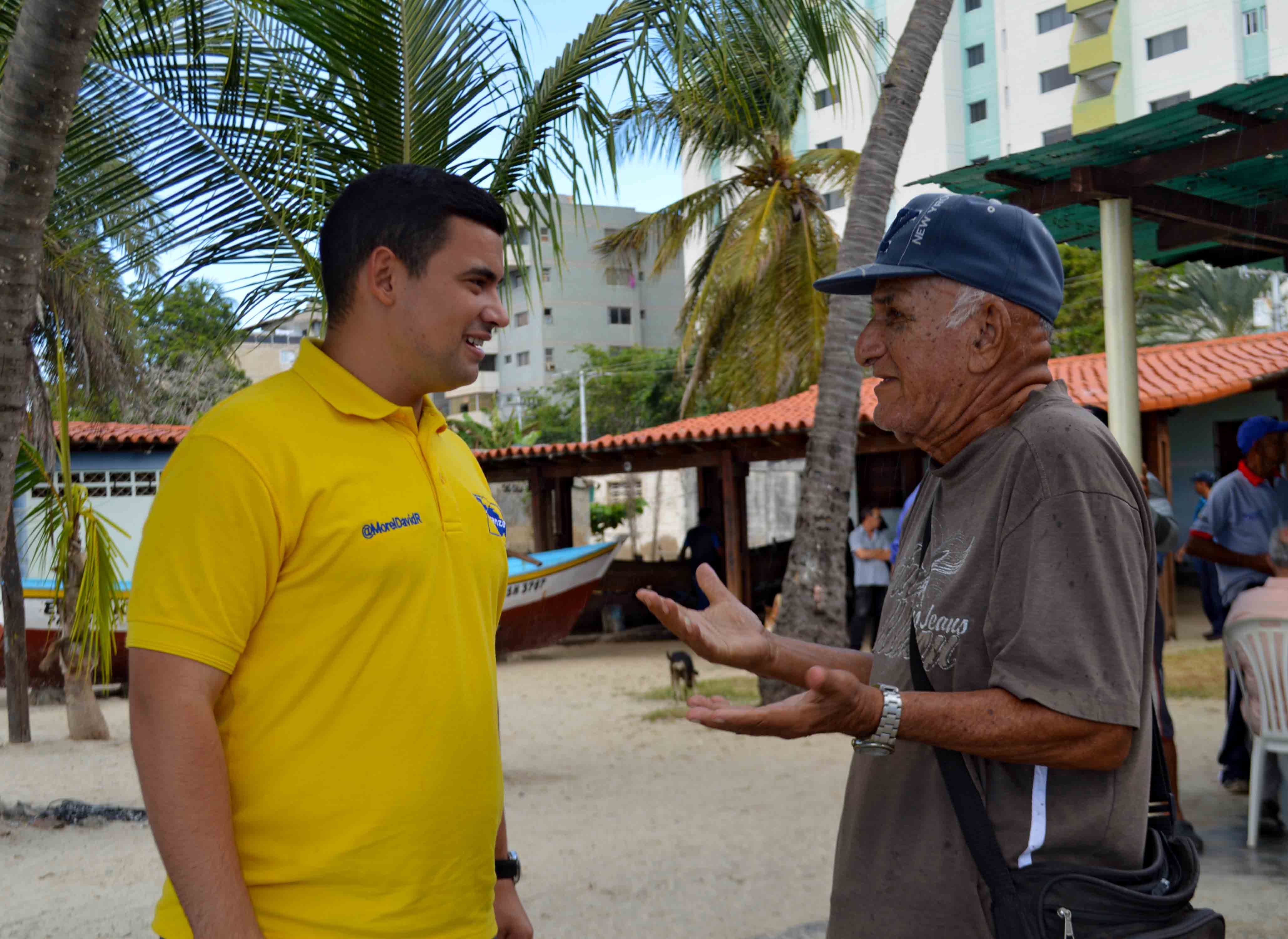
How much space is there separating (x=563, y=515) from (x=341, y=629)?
61.1 feet

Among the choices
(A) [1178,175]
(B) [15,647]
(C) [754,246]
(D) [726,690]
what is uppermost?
(C) [754,246]

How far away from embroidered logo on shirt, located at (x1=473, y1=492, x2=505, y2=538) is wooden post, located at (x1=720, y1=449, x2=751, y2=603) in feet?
44.8

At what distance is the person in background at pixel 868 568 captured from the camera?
1273cm

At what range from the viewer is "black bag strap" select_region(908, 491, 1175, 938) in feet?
5.06

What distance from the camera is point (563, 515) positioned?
20.3 meters

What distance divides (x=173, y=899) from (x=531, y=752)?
7.71 meters

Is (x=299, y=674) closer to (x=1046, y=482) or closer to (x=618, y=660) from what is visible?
(x=1046, y=482)

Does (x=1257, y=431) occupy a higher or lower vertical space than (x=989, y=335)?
lower

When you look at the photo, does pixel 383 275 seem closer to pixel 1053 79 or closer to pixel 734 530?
pixel 734 530

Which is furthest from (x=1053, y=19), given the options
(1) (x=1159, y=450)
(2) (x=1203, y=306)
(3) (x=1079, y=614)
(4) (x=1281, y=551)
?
(3) (x=1079, y=614)

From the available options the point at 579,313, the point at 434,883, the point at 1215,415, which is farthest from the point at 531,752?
the point at 579,313

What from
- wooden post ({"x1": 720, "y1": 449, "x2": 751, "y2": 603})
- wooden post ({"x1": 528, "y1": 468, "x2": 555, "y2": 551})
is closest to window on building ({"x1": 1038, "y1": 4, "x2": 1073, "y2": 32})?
wooden post ({"x1": 720, "y1": 449, "x2": 751, "y2": 603})

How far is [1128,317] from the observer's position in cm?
791

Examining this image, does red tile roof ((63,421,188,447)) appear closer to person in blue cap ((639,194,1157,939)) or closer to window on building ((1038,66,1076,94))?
person in blue cap ((639,194,1157,939))
